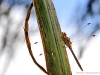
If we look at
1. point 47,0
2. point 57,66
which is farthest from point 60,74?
point 47,0

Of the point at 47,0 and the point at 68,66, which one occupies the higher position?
the point at 47,0

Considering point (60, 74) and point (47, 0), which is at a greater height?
point (47, 0)

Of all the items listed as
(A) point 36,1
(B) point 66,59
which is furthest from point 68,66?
Answer: (A) point 36,1

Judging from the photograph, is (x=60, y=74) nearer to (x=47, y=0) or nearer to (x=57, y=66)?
(x=57, y=66)

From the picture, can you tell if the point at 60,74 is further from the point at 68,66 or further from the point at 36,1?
the point at 36,1

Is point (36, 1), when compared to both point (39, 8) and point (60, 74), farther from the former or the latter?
point (60, 74)
